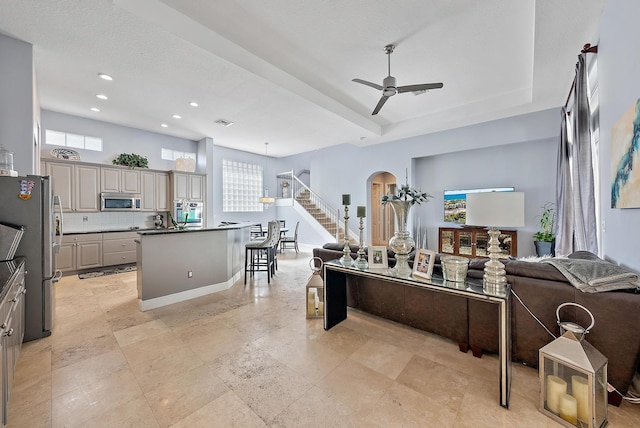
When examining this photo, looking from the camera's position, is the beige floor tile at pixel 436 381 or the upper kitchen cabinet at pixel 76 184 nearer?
the beige floor tile at pixel 436 381

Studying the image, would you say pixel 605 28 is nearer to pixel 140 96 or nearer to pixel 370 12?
pixel 370 12

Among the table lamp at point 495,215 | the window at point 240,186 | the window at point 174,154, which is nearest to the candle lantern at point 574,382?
the table lamp at point 495,215

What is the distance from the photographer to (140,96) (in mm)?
4613

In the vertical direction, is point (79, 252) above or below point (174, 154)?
below

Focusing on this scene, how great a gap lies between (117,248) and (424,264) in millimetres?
6232

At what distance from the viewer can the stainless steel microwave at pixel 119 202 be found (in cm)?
564

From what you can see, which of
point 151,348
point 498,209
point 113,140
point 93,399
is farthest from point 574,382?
point 113,140

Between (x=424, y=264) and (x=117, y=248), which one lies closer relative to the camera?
Answer: (x=424, y=264)

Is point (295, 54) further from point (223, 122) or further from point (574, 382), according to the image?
point (574, 382)

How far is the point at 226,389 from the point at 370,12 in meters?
3.86

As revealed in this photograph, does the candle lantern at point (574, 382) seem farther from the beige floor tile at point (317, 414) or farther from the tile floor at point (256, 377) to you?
the beige floor tile at point (317, 414)

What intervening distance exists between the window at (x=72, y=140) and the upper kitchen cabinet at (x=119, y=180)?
683 millimetres

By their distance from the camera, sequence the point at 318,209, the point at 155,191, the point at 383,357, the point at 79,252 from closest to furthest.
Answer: the point at 383,357 → the point at 79,252 → the point at 155,191 → the point at 318,209

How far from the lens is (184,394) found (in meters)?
1.89
